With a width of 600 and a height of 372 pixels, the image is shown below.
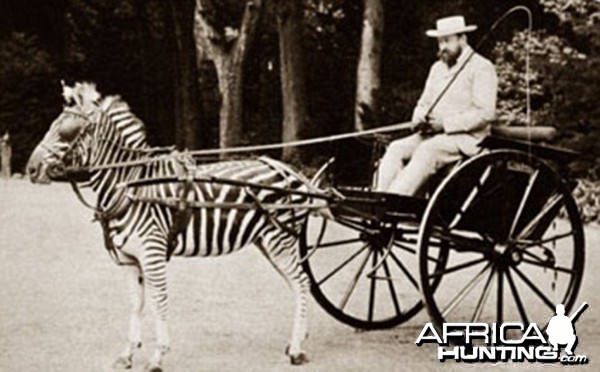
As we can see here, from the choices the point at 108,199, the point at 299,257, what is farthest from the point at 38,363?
the point at 299,257

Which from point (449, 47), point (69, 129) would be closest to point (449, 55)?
point (449, 47)

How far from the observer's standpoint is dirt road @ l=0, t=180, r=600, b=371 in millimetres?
7426

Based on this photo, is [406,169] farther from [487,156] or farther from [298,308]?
[298,308]

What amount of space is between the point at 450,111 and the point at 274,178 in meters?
1.09

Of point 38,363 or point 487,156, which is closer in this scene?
point 38,363

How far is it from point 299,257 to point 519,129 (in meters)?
1.40

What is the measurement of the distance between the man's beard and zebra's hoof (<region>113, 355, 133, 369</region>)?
2.31m

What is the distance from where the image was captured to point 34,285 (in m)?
8.95

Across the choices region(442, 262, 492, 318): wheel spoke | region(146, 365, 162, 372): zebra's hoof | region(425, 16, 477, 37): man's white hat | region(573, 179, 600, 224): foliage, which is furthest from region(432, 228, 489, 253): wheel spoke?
region(573, 179, 600, 224): foliage

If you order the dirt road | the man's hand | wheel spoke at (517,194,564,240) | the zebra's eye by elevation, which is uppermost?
the zebra's eye

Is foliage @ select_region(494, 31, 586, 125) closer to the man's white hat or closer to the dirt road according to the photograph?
the man's white hat

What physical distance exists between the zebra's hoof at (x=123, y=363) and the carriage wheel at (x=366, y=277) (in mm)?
1023

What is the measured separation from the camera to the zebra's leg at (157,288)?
6.73 m

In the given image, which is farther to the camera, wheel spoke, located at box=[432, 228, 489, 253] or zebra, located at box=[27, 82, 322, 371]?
wheel spoke, located at box=[432, 228, 489, 253]
